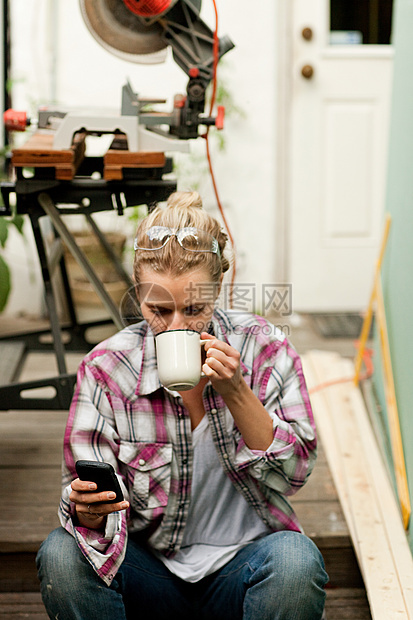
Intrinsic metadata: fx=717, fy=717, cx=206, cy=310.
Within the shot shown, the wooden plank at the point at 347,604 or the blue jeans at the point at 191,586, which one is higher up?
the blue jeans at the point at 191,586

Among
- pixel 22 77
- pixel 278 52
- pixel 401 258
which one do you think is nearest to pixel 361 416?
pixel 401 258

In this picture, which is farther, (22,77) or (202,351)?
(22,77)

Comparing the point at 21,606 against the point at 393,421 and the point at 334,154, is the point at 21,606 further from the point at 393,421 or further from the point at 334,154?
the point at 334,154

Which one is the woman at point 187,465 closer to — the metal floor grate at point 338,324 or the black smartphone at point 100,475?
the black smartphone at point 100,475

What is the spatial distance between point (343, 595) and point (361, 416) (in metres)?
0.76

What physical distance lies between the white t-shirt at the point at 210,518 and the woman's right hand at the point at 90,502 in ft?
0.74

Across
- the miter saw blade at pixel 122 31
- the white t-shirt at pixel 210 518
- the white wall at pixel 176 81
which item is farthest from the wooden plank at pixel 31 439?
the white wall at pixel 176 81

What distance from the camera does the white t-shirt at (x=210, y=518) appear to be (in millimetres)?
1320

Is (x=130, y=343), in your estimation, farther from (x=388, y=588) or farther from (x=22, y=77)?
(x=22, y=77)

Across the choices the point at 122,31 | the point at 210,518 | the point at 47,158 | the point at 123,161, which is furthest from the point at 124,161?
the point at 210,518

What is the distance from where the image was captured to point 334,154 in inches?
137

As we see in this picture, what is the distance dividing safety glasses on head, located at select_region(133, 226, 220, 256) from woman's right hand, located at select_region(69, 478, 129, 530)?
41 cm

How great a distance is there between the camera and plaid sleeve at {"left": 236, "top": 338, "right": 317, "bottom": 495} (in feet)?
4.03

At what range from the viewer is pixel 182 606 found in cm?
131
